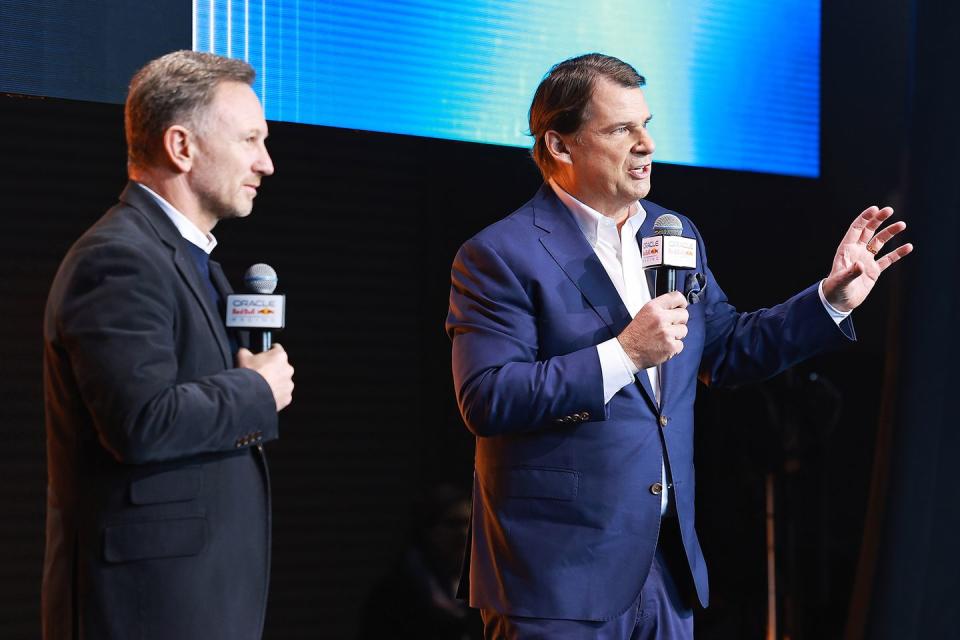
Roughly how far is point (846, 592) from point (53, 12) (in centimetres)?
358

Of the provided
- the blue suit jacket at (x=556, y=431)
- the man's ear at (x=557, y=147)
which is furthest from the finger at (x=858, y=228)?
the man's ear at (x=557, y=147)

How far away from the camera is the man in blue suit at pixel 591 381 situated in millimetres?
2082

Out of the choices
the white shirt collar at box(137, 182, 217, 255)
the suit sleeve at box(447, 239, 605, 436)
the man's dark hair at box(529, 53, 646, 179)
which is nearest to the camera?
the white shirt collar at box(137, 182, 217, 255)

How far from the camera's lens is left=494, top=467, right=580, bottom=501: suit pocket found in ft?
6.97

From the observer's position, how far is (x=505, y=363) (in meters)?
2.13

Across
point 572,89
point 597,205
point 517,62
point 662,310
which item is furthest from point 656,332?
point 517,62

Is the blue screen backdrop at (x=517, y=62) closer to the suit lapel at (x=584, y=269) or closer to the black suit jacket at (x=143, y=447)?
the suit lapel at (x=584, y=269)

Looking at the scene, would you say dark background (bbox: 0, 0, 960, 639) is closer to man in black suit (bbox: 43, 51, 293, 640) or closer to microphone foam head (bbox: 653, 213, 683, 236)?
man in black suit (bbox: 43, 51, 293, 640)

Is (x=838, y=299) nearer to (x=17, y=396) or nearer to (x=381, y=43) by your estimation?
(x=381, y=43)

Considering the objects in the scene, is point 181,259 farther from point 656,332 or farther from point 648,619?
point 648,619

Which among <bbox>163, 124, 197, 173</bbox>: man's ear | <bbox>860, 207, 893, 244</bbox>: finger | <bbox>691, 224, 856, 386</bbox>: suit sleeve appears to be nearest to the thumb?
<bbox>163, 124, 197, 173</bbox>: man's ear

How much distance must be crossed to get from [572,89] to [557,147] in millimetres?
147

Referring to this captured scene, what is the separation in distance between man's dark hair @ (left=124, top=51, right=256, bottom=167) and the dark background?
115 cm

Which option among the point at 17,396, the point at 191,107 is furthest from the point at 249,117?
the point at 17,396
